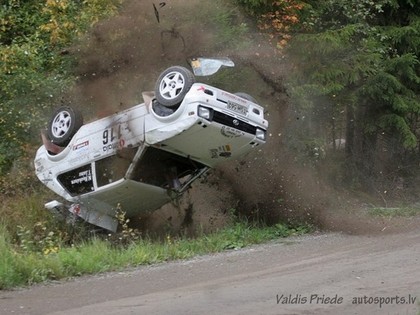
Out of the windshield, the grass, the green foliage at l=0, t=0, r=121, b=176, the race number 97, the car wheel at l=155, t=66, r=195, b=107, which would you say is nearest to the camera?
the grass

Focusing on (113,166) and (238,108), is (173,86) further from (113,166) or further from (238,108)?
→ (113,166)

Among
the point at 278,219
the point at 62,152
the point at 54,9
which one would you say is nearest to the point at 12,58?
the point at 54,9

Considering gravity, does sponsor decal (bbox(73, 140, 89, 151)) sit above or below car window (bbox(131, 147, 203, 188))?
above

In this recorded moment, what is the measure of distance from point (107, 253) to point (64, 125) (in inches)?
124

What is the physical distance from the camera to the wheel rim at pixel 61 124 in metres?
12.8

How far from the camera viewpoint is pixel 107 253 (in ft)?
34.5

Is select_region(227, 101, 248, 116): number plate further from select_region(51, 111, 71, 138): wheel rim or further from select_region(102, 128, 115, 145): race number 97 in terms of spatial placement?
select_region(51, 111, 71, 138): wheel rim

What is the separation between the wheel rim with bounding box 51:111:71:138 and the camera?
12.8 m

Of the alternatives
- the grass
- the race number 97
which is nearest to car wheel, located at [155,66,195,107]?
the race number 97

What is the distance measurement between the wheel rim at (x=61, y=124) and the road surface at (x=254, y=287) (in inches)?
137

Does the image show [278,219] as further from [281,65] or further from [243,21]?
[243,21]

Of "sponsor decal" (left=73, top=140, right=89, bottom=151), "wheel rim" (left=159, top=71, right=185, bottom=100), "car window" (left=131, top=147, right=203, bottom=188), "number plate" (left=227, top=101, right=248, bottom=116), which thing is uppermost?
"wheel rim" (left=159, top=71, right=185, bottom=100)

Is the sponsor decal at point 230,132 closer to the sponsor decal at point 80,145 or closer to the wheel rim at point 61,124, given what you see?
the sponsor decal at point 80,145

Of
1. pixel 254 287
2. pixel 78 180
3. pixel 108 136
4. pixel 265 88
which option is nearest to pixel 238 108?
pixel 108 136
